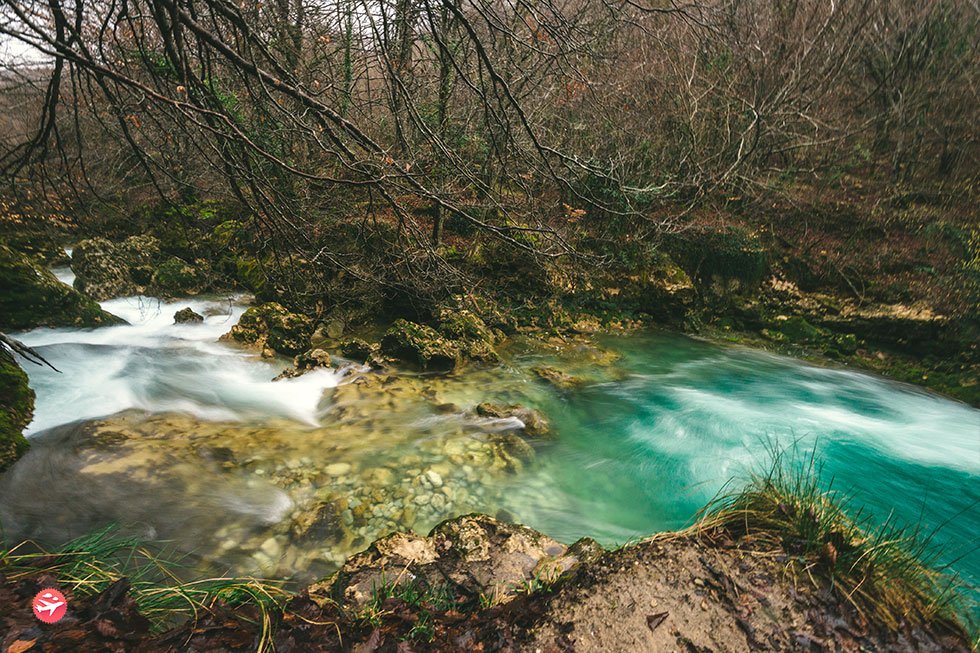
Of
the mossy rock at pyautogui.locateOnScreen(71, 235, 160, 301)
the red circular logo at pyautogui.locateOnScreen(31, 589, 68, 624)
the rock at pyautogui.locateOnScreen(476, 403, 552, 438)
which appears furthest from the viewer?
the mossy rock at pyautogui.locateOnScreen(71, 235, 160, 301)

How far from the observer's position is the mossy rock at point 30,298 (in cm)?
593

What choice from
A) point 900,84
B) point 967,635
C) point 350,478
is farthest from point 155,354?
point 900,84

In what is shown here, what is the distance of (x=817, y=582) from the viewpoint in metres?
2.16

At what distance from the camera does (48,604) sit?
183 cm

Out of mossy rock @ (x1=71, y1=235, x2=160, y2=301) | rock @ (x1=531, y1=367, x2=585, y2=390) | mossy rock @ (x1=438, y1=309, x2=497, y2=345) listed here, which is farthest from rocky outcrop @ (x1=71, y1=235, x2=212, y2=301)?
rock @ (x1=531, y1=367, x2=585, y2=390)

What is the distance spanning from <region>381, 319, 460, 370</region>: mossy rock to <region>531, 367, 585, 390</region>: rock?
156 centimetres

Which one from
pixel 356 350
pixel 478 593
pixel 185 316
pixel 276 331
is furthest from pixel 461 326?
pixel 478 593

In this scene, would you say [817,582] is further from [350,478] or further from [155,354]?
[155,354]

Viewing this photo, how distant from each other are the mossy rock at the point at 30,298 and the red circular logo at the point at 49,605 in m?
6.44

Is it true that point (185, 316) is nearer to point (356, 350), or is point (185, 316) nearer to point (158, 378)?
point (158, 378)

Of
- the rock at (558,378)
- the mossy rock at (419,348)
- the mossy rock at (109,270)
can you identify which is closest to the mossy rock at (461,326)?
the mossy rock at (419,348)

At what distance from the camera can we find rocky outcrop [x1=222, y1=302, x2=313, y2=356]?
7.16 meters

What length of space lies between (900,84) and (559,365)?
13.0 meters

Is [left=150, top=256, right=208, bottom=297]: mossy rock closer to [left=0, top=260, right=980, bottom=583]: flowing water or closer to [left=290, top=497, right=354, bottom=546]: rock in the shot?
[left=0, top=260, right=980, bottom=583]: flowing water
